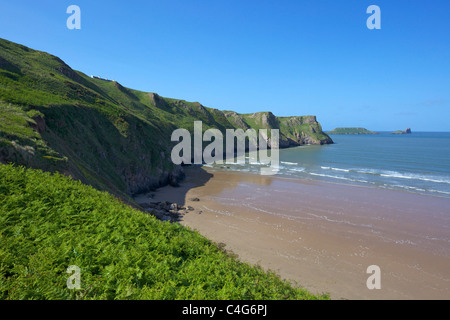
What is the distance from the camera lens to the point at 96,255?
608 cm

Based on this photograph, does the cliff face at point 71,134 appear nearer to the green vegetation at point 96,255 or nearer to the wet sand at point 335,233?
the wet sand at point 335,233

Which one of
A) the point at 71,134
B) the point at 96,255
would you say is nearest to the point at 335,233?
the point at 96,255

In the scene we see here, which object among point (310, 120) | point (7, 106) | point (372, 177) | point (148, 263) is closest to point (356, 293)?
point (148, 263)

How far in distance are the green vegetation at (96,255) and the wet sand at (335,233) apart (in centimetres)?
343

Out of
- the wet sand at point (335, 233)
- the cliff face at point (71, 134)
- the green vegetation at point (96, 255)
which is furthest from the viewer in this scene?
the cliff face at point (71, 134)

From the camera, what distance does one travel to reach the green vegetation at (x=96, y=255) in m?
4.79

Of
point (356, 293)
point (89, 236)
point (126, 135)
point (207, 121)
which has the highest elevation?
point (207, 121)

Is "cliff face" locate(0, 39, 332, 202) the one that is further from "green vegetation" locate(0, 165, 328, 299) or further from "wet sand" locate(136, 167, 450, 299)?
"green vegetation" locate(0, 165, 328, 299)

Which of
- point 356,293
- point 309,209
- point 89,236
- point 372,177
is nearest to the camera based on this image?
point 89,236

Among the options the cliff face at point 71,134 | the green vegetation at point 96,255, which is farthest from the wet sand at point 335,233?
the cliff face at point 71,134

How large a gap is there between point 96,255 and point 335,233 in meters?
23.5

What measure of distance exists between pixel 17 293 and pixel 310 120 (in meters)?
211
